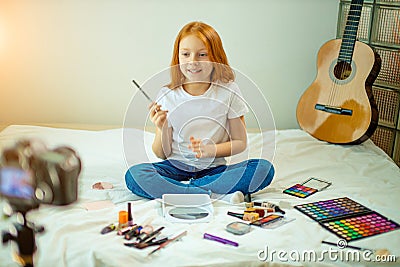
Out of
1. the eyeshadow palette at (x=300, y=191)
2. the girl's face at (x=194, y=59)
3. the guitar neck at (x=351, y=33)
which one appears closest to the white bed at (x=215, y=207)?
the eyeshadow palette at (x=300, y=191)

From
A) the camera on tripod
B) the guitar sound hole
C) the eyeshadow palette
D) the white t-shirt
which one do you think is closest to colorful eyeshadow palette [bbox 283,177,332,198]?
the eyeshadow palette

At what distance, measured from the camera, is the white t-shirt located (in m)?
1.59

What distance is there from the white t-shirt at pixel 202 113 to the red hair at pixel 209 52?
3cm

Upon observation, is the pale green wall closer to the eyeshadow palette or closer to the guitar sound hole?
the guitar sound hole

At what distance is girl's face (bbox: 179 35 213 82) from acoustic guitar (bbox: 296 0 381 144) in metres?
0.70

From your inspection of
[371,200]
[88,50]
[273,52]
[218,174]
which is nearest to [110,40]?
[88,50]

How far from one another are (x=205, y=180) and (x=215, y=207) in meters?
0.13

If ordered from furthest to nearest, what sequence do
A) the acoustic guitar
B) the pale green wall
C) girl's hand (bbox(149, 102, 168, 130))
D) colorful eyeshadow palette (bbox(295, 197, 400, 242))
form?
the pale green wall, the acoustic guitar, girl's hand (bbox(149, 102, 168, 130)), colorful eyeshadow palette (bbox(295, 197, 400, 242))

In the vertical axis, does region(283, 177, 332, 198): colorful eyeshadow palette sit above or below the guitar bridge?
below

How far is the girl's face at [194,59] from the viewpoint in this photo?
1.55 metres

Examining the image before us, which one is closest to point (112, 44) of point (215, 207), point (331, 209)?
point (215, 207)

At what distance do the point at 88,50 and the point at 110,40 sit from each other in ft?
0.35

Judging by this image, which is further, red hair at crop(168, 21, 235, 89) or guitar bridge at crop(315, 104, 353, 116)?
guitar bridge at crop(315, 104, 353, 116)

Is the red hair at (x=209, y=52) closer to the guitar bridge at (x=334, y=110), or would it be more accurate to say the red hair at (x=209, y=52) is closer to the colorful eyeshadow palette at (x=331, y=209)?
the colorful eyeshadow palette at (x=331, y=209)
